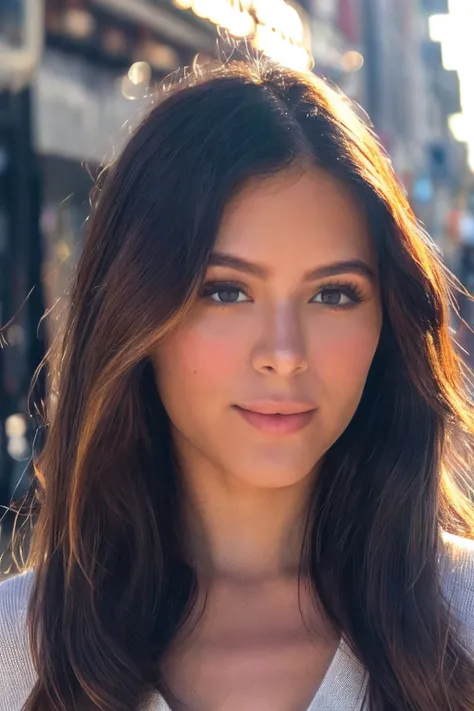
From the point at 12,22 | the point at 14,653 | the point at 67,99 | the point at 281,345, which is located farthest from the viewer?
the point at 67,99

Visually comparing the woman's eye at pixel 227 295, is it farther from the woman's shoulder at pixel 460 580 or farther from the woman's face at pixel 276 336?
the woman's shoulder at pixel 460 580

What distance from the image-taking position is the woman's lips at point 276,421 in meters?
1.60

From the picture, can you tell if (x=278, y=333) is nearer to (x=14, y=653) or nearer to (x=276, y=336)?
(x=276, y=336)

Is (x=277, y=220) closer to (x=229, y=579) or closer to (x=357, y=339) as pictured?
(x=357, y=339)

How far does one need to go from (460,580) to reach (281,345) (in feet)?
1.58

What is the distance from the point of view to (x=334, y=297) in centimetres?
167

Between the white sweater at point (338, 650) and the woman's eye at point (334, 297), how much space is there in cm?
44

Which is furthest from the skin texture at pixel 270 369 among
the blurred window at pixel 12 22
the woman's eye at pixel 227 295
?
the blurred window at pixel 12 22

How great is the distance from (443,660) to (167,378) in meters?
0.58

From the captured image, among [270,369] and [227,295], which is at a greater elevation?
[227,295]

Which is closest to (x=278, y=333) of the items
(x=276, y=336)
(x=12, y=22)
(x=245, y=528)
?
(x=276, y=336)

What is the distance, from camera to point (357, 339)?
1.65 metres

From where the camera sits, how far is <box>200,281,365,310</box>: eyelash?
A: 64.5 inches

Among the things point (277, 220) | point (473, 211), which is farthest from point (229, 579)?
point (473, 211)
